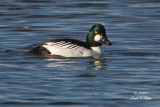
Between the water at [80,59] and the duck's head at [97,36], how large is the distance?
357mm

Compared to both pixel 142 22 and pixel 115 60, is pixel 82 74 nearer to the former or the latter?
pixel 115 60

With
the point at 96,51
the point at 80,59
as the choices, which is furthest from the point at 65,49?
the point at 96,51

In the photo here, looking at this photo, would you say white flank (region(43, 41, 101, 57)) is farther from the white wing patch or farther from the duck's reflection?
the duck's reflection

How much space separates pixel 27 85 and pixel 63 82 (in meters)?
0.73

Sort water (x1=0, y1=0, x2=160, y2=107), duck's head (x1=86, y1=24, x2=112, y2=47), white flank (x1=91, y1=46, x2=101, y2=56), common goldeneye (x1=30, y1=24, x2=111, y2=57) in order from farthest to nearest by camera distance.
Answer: duck's head (x1=86, y1=24, x2=112, y2=47) → white flank (x1=91, y1=46, x2=101, y2=56) → common goldeneye (x1=30, y1=24, x2=111, y2=57) → water (x1=0, y1=0, x2=160, y2=107)

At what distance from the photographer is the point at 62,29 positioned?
19734mm

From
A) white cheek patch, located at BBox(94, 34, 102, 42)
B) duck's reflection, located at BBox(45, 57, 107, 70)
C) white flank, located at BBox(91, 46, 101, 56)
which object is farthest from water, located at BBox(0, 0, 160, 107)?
white cheek patch, located at BBox(94, 34, 102, 42)

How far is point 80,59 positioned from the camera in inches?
598

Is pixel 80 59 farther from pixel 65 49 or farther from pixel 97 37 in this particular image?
pixel 97 37

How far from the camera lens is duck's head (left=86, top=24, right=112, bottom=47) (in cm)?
1614

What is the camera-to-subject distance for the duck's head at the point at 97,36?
16141 mm

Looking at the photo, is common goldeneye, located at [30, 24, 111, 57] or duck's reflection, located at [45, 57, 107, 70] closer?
duck's reflection, located at [45, 57, 107, 70]

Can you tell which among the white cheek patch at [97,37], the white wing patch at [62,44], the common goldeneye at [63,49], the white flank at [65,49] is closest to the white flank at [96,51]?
the common goldeneye at [63,49]

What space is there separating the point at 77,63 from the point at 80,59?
696 millimetres
